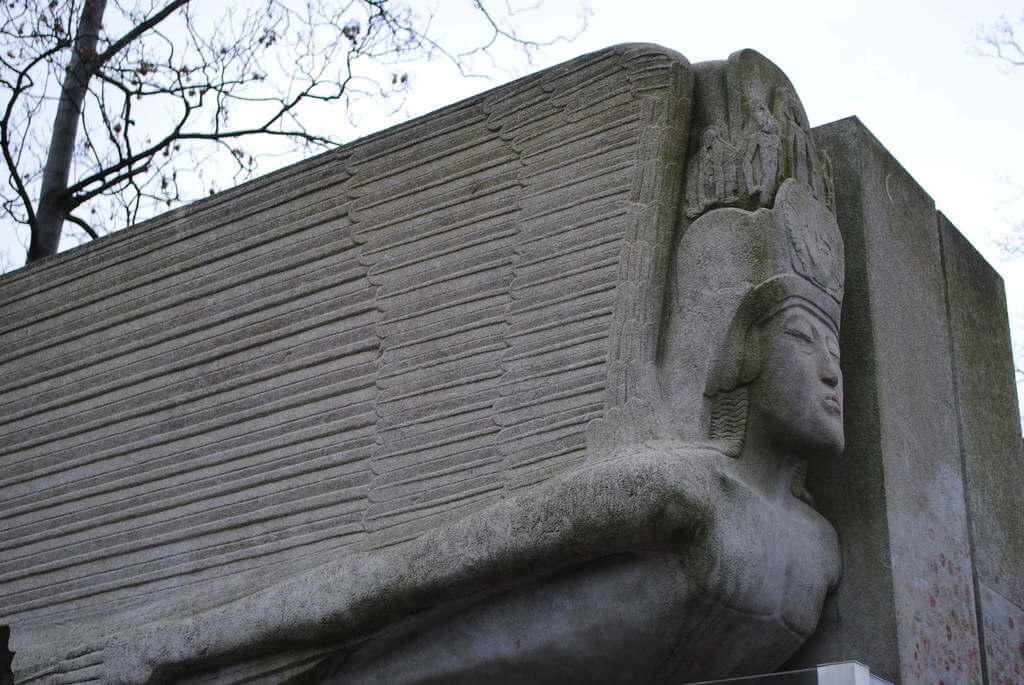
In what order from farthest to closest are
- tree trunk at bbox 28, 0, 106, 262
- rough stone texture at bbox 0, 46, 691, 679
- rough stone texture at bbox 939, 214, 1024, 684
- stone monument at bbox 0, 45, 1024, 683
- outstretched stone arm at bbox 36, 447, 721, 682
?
tree trunk at bbox 28, 0, 106, 262 → rough stone texture at bbox 939, 214, 1024, 684 → rough stone texture at bbox 0, 46, 691, 679 → stone monument at bbox 0, 45, 1024, 683 → outstretched stone arm at bbox 36, 447, 721, 682

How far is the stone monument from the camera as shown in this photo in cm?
429

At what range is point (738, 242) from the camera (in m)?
4.47

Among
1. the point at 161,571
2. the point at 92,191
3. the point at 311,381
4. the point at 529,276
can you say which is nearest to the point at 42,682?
the point at 161,571

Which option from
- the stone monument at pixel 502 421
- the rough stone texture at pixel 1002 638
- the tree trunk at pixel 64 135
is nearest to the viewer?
the stone monument at pixel 502 421

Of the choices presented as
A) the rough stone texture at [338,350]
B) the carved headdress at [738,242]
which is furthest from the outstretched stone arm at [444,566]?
the carved headdress at [738,242]

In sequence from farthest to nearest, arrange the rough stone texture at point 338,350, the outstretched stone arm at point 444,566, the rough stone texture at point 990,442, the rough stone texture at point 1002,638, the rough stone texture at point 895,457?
the rough stone texture at point 990,442, the rough stone texture at point 1002,638, the rough stone texture at point 338,350, the rough stone texture at point 895,457, the outstretched stone arm at point 444,566

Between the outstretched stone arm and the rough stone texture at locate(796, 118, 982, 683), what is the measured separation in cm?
64

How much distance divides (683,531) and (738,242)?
0.89 metres

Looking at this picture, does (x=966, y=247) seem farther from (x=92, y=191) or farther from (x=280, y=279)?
(x=92, y=191)

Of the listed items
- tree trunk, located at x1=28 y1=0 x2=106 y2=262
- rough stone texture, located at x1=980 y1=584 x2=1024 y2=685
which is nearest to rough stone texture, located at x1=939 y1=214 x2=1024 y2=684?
rough stone texture, located at x1=980 y1=584 x2=1024 y2=685

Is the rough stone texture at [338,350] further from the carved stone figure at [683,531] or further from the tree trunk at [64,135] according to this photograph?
the tree trunk at [64,135]

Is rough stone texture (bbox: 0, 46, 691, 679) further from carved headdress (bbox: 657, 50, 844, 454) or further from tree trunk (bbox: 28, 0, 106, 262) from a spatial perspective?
tree trunk (bbox: 28, 0, 106, 262)

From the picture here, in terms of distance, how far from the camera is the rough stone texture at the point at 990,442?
5.05 meters

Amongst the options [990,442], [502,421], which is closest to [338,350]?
[502,421]
